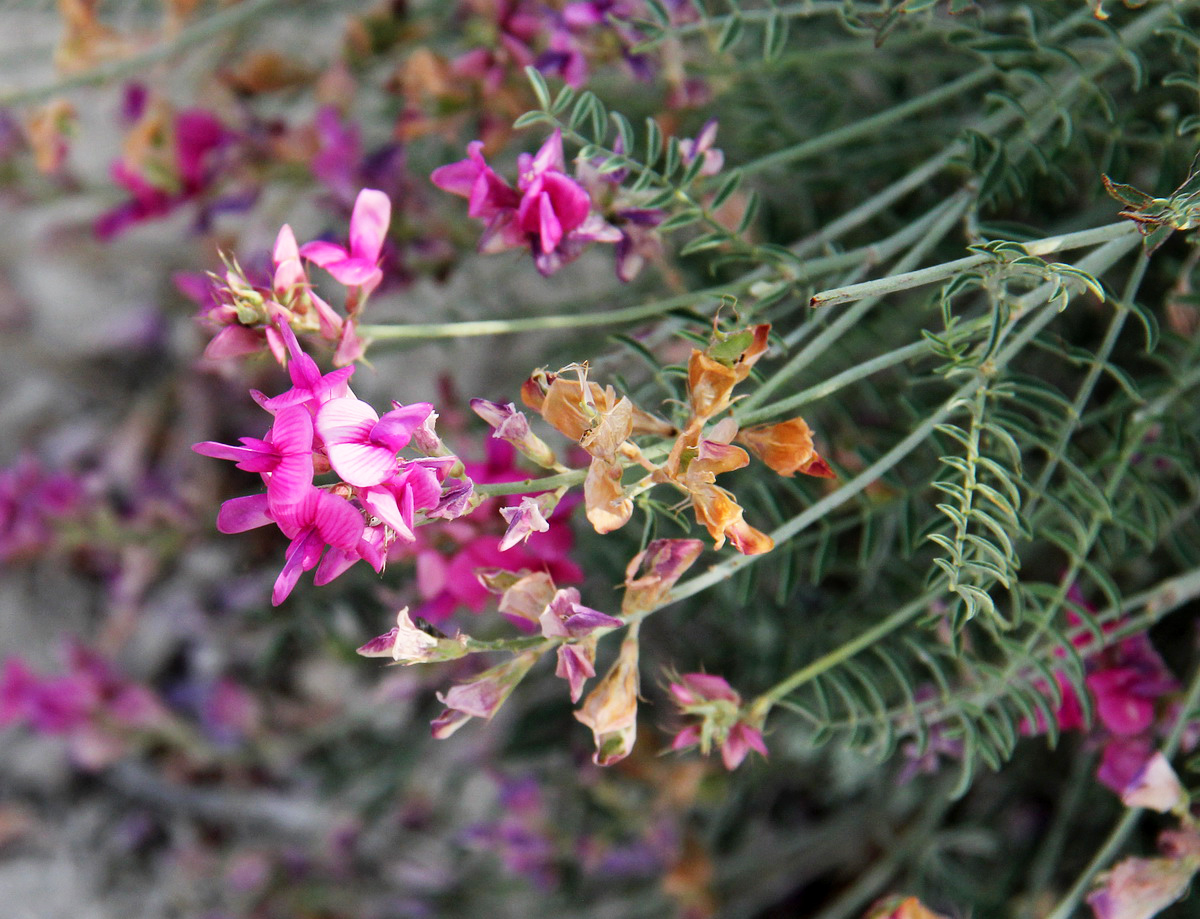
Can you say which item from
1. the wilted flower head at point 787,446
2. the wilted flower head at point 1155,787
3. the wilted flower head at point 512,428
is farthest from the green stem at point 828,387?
the wilted flower head at point 1155,787

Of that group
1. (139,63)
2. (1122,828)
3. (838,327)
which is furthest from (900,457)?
(139,63)

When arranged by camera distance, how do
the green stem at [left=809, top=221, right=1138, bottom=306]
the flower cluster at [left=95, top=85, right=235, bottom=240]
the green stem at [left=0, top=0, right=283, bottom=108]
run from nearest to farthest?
the green stem at [left=809, top=221, right=1138, bottom=306], the green stem at [left=0, top=0, right=283, bottom=108], the flower cluster at [left=95, top=85, right=235, bottom=240]

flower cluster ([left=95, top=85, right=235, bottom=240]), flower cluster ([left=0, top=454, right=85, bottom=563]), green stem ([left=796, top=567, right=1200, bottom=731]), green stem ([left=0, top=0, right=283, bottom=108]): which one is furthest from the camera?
flower cluster ([left=0, top=454, right=85, bottom=563])

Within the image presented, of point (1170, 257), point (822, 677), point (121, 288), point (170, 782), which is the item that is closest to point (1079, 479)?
point (822, 677)

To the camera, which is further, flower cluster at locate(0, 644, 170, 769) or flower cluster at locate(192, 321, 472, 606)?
flower cluster at locate(0, 644, 170, 769)

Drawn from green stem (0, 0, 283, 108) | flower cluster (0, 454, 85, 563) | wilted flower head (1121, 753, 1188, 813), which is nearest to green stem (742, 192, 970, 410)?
wilted flower head (1121, 753, 1188, 813)

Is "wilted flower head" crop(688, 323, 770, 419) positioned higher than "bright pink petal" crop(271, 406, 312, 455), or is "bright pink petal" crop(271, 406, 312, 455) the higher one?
"wilted flower head" crop(688, 323, 770, 419)

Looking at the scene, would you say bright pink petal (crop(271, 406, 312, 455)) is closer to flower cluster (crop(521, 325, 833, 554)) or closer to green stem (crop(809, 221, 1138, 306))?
flower cluster (crop(521, 325, 833, 554))

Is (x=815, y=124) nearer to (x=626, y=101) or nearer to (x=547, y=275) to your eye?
(x=626, y=101)
